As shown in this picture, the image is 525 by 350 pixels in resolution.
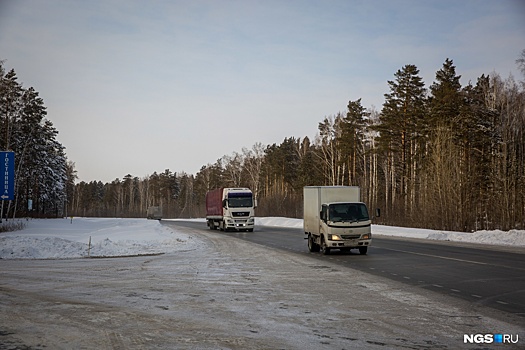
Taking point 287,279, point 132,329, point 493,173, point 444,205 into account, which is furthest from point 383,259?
point 493,173

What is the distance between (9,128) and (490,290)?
189ft

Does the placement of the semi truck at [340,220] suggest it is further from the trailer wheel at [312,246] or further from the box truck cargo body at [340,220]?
the trailer wheel at [312,246]

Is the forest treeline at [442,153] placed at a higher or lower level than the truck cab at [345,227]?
higher

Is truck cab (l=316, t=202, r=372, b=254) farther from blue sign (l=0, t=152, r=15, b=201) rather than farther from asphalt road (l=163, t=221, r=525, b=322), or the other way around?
blue sign (l=0, t=152, r=15, b=201)

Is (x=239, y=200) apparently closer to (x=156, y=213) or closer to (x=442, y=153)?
(x=442, y=153)

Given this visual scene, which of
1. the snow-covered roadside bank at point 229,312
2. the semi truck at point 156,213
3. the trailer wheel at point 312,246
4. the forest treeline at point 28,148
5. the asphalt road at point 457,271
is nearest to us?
the snow-covered roadside bank at point 229,312

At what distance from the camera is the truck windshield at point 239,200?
1836 inches

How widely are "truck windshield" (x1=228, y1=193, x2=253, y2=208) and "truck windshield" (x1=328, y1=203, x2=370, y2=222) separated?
24.5 meters

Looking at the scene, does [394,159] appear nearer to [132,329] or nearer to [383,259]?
[383,259]

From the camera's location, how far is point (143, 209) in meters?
164

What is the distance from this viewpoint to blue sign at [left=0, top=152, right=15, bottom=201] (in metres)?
30.7

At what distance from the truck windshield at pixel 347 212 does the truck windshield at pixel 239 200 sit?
2449 cm

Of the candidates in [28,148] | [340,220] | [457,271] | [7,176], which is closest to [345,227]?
[340,220]

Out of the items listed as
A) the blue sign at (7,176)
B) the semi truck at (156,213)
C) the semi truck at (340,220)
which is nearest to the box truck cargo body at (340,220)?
the semi truck at (340,220)
